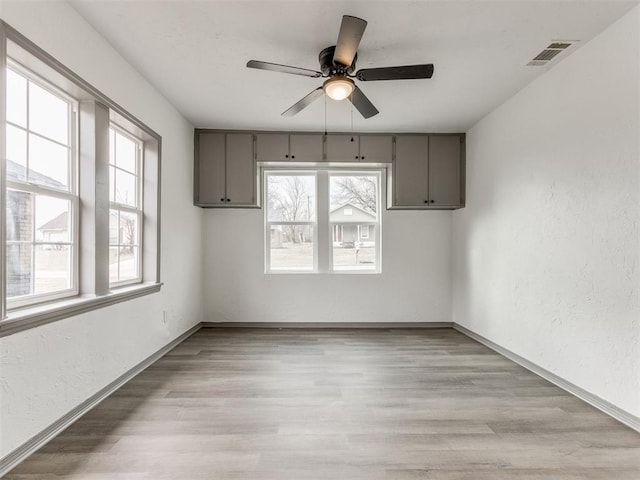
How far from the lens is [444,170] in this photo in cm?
440

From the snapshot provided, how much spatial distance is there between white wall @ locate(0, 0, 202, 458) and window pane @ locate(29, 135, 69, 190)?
534 millimetres

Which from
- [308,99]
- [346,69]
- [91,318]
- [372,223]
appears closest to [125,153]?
[91,318]

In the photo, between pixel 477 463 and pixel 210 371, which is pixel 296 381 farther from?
pixel 477 463

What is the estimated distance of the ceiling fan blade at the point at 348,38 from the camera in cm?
179

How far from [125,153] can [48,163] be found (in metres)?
0.95

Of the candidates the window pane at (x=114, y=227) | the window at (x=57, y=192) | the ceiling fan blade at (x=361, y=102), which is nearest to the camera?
the window at (x=57, y=192)

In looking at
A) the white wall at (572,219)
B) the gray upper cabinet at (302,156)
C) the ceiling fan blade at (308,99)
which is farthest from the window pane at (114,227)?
the white wall at (572,219)

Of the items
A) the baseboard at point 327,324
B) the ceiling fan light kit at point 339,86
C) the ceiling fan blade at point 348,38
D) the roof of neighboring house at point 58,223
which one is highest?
the ceiling fan blade at point 348,38

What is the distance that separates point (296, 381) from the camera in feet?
9.02

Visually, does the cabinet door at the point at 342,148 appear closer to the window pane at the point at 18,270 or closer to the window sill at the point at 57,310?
the window sill at the point at 57,310

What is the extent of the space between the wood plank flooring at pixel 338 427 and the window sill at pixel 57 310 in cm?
73

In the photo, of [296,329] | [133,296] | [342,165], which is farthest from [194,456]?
[342,165]

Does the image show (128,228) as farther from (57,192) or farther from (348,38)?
(348,38)

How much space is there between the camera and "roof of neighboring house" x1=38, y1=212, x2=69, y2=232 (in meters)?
2.05
